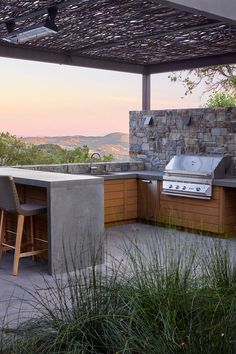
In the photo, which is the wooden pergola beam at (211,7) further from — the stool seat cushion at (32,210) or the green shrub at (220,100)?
the green shrub at (220,100)

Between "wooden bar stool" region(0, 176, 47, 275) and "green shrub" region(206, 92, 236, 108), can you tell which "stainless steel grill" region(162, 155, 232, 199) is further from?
"green shrub" region(206, 92, 236, 108)

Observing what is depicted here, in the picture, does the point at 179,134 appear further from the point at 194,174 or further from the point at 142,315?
the point at 142,315

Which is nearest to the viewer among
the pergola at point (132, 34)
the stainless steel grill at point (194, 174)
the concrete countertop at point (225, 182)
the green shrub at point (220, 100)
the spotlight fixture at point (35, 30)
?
the pergola at point (132, 34)

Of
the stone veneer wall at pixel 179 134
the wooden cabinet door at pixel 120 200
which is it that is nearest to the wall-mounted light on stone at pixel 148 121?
the stone veneer wall at pixel 179 134

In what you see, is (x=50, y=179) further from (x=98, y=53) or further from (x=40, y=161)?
(x=40, y=161)

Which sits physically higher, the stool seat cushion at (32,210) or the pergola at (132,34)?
the pergola at (132,34)

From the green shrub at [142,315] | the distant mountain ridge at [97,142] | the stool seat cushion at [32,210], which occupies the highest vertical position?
the distant mountain ridge at [97,142]

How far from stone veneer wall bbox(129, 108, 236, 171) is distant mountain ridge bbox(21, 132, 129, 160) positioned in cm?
125

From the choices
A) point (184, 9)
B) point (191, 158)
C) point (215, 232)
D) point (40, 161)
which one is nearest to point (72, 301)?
point (184, 9)

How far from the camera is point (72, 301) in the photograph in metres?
2.59

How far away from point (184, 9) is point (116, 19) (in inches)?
41.0

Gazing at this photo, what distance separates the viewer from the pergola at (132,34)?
5.34 meters

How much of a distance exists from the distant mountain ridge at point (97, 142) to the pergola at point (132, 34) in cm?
181

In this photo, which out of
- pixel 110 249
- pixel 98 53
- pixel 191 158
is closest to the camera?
pixel 110 249
